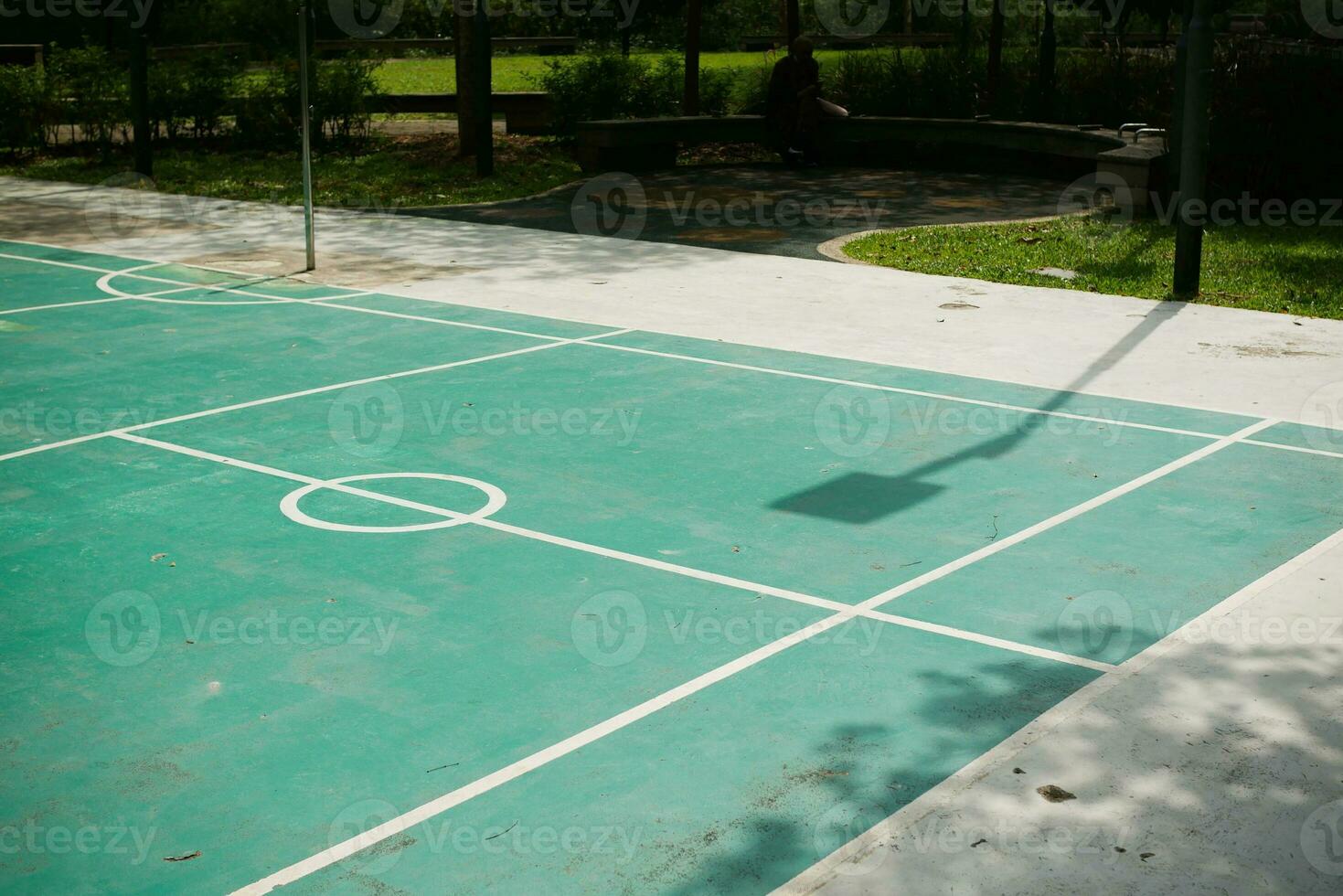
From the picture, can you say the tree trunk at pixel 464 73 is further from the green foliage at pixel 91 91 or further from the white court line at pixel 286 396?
the white court line at pixel 286 396

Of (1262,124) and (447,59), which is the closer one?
(1262,124)

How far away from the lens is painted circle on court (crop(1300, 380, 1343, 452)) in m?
10.1

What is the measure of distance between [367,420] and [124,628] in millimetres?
3855

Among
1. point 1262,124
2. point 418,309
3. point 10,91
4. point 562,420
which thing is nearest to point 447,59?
point 10,91

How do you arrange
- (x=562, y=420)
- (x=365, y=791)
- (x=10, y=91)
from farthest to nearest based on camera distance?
(x=10, y=91), (x=562, y=420), (x=365, y=791)

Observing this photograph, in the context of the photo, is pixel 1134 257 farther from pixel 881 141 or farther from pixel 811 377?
pixel 881 141

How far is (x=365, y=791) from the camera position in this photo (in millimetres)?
5449

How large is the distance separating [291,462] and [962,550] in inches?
169

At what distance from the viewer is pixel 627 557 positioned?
7.98 metres

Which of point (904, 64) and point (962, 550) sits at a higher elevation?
point (904, 64)

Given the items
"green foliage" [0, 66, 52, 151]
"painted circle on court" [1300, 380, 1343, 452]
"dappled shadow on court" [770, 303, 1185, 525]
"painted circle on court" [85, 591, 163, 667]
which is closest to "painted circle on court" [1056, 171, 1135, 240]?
"painted circle on court" [1300, 380, 1343, 452]

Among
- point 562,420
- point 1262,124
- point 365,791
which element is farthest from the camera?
point 1262,124

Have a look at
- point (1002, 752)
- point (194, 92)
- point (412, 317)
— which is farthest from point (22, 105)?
point (1002, 752)

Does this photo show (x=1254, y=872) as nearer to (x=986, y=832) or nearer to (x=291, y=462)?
(x=986, y=832)
